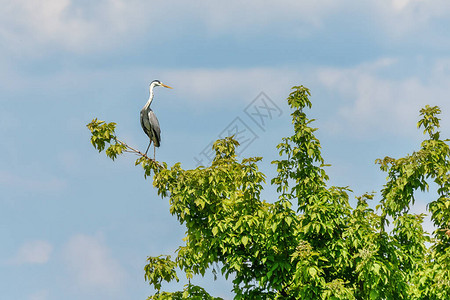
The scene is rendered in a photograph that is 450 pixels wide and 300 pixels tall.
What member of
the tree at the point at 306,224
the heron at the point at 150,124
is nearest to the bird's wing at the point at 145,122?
the heron at the point at 150,124

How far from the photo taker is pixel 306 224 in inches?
468

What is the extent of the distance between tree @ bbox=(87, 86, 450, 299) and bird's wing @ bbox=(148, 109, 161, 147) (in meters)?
3.77

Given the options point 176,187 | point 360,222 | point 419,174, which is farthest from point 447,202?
point 176,187

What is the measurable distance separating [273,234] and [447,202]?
322 centimetres

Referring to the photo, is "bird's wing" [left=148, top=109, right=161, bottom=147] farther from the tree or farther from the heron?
the tree

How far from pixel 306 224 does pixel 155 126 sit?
240 inches

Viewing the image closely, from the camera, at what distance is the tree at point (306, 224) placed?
36.8ft

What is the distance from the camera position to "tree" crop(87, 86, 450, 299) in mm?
11219

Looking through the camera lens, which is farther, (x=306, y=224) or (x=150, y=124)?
(x=150, y=124)

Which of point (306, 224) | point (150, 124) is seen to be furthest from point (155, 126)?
point (306, 224)

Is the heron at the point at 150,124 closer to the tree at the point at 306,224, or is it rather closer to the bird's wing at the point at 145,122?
the bird's wing at the point at 145,122

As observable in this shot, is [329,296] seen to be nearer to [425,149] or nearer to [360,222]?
[360,222]

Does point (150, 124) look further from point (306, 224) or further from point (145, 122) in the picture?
point (306, 224)

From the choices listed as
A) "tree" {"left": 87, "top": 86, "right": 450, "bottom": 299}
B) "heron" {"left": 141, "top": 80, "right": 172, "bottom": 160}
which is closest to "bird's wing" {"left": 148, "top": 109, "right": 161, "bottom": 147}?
"heron" {"left": 141, "top": 80, "right": 172, "bottom": 160}
